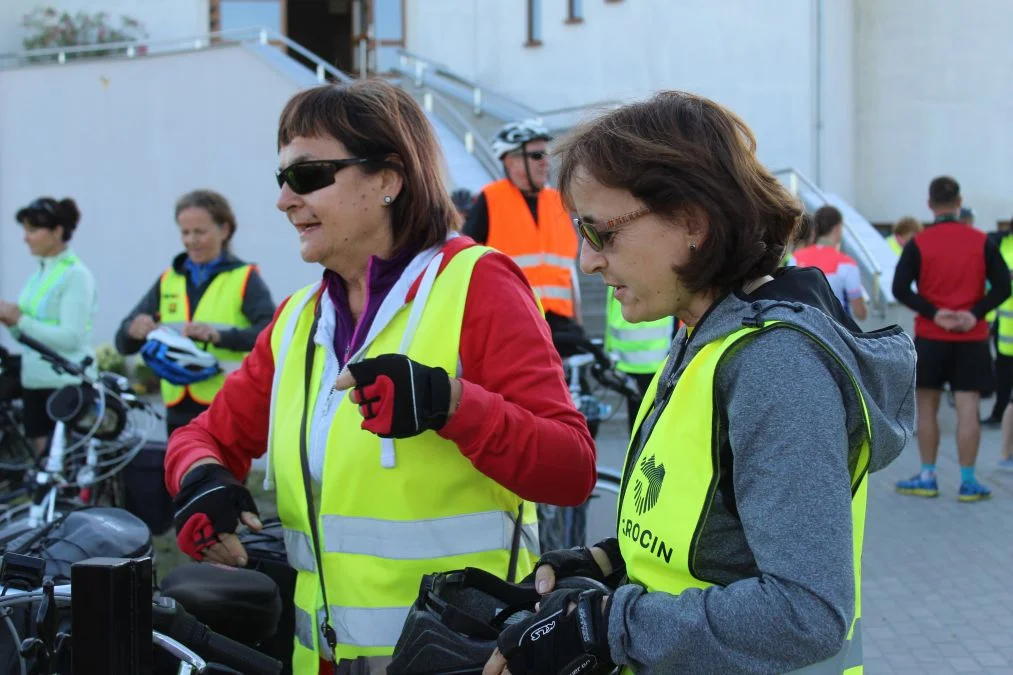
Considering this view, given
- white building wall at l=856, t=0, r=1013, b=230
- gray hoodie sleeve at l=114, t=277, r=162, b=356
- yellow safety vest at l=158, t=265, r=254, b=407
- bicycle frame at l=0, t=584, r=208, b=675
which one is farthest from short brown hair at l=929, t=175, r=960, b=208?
white building wall at l=856, t=0, r=1013, b=230

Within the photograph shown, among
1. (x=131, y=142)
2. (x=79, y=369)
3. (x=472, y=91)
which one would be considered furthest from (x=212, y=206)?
(x=472, y=91)

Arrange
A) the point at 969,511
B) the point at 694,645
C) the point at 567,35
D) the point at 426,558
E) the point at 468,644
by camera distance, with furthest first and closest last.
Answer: the point at 567,35, the point at 969,511, the point at 426,558, the point at 468,644, the point at 694,645

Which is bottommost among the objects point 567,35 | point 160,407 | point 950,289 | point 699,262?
point 160,407

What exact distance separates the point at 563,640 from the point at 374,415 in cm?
63

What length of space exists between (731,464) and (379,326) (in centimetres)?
103

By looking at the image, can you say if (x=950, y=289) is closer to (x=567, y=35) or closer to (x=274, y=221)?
(x=274, y=221)

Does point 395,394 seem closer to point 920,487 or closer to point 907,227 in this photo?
point 920,487

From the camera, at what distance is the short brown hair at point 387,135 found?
8.52 ft

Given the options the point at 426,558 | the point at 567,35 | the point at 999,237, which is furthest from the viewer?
the point at 567,35

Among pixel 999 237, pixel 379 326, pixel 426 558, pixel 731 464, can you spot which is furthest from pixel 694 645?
pixel 999 237

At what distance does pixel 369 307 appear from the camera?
259 centimetres

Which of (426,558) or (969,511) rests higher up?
(426,558)

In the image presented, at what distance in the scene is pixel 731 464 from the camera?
1.65 m

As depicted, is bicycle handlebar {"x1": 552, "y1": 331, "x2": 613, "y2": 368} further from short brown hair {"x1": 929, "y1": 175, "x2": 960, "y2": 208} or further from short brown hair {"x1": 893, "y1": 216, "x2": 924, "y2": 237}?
short brown hair {"x1": 893, "y1": 216, "x2": 924, "y2": 237}
